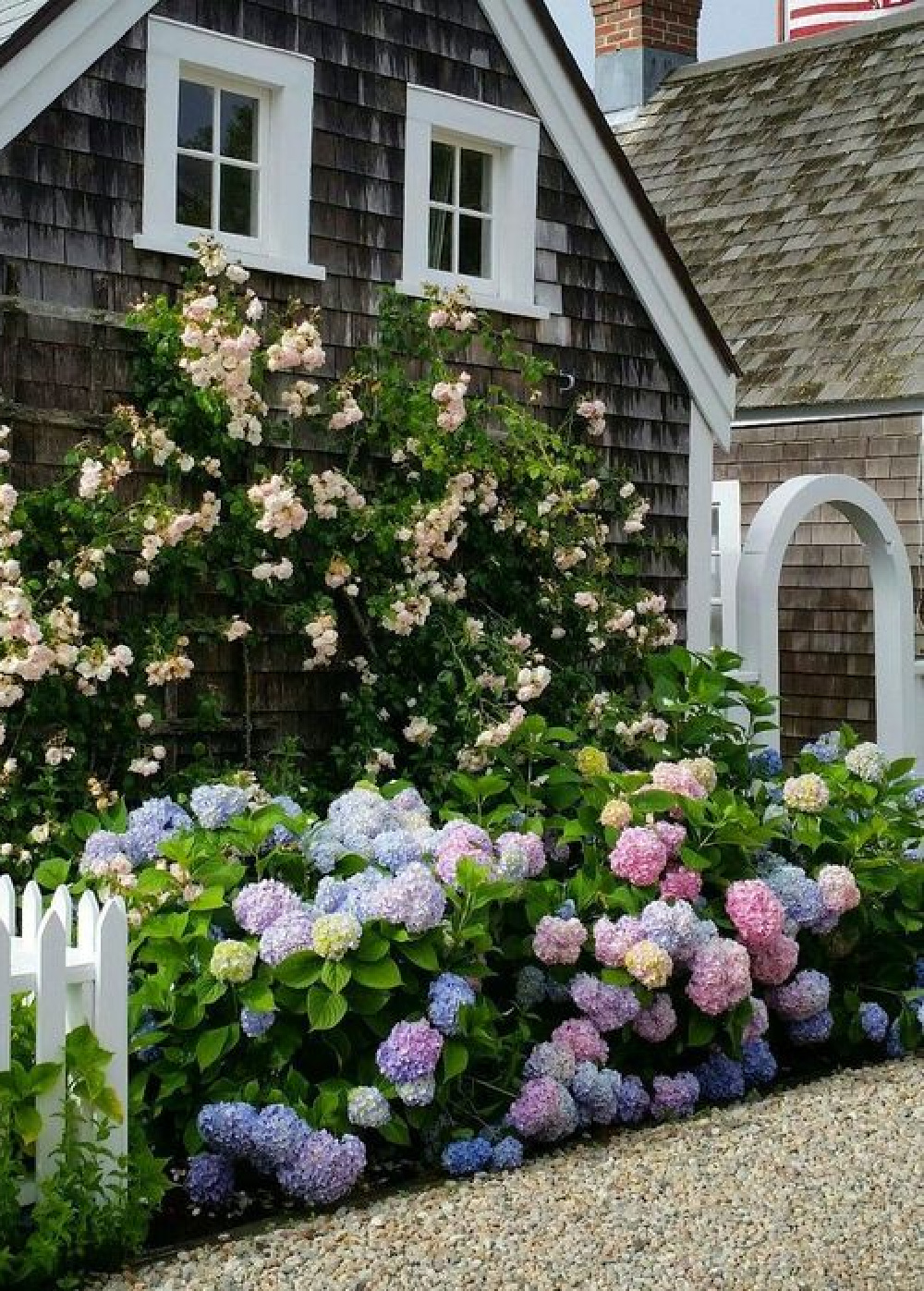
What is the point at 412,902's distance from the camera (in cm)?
546

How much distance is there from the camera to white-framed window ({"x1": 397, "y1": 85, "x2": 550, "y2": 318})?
8820mm

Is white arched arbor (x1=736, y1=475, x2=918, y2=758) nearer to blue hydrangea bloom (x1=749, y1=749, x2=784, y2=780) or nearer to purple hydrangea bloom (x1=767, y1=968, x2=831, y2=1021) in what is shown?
blue hydrangea bloom (x1=749, y1=749, x2=784, y2=780)

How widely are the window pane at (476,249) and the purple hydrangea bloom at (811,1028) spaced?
4270 millimetres

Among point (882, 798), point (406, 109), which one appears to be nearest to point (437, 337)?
point (406, 109)

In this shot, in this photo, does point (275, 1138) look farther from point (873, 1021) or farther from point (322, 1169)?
point (873, 1021)

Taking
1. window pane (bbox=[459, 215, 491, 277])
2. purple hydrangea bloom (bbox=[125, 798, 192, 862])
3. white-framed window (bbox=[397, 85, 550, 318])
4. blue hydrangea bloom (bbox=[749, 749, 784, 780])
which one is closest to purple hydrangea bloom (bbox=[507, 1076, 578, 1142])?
purple hydrangea bloom (bbox=[125, 798, 192, 862])

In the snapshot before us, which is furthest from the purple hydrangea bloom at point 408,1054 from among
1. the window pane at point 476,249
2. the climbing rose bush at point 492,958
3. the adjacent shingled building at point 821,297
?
the adjacent shingled building at point 821,297

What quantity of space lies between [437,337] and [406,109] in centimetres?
107

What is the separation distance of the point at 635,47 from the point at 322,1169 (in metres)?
13.6

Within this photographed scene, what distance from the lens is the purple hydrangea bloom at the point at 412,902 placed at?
5.45 metres

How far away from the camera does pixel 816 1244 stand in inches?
186

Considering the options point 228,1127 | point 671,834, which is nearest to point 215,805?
point 228,1127

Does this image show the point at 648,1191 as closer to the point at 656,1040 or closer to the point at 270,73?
the point at 656,1040

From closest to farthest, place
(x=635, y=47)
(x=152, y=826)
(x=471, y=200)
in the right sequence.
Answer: (x=152, y=826) < (x=471, y=200) < (x=635, y=47)
